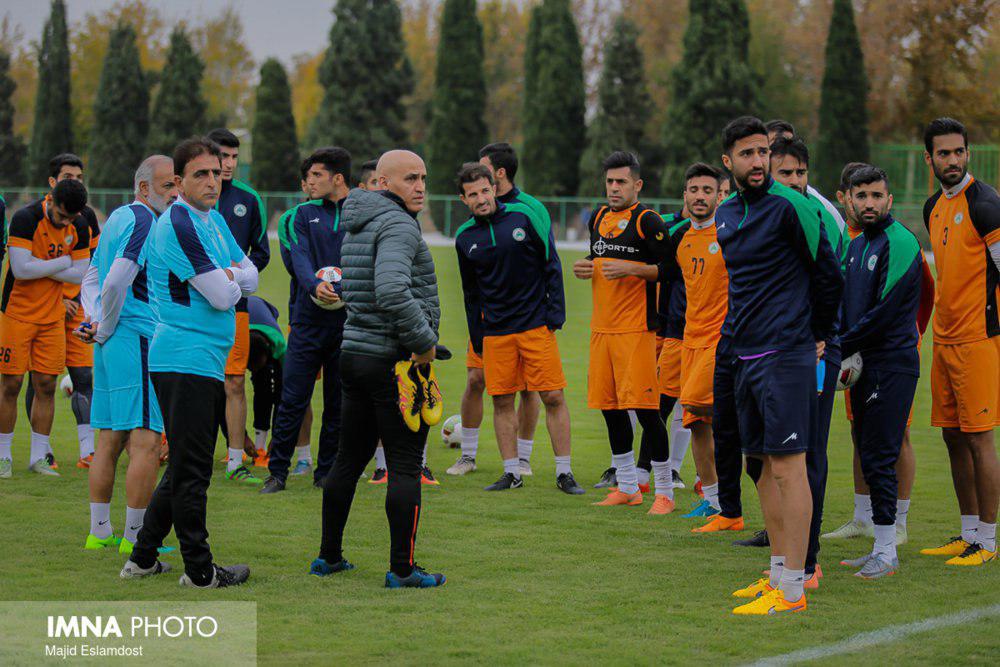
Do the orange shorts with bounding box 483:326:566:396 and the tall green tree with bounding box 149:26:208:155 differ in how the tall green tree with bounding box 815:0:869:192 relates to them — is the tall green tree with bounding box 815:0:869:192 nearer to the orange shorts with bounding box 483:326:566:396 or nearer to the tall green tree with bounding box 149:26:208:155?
the tall green tree with bounding box 149:26:208:155

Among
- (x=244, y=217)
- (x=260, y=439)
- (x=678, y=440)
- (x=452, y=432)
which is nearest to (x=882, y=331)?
(x=678, y=440)

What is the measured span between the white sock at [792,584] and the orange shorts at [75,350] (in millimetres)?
6096

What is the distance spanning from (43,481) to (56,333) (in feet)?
3.93

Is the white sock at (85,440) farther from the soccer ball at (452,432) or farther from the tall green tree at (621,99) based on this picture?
the tall green tree at (621,99)

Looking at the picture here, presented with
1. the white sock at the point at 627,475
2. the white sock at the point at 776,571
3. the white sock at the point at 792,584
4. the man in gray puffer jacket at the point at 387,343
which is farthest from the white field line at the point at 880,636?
the white sock at the point at 627,475

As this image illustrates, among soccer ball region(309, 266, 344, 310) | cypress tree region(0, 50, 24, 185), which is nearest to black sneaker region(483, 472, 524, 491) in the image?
soccer ball region(309, 266, 344, 310)

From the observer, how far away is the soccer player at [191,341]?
246 inches

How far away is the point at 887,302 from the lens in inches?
279

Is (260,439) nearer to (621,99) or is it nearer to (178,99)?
(621,99)

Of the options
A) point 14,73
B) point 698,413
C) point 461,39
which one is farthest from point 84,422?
point 14,73

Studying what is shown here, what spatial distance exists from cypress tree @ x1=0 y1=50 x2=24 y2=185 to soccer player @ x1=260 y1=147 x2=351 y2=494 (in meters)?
61.7

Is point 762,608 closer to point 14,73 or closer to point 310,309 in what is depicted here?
point 310,309

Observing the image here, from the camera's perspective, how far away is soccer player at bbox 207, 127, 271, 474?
968 cm

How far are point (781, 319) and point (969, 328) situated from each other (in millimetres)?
1736
